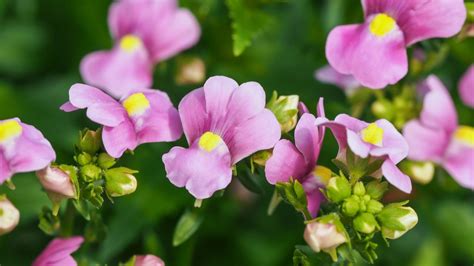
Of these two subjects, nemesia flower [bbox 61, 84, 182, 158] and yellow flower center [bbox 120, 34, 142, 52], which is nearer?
nemesia flower [bbox 61, 84, 182, 158]

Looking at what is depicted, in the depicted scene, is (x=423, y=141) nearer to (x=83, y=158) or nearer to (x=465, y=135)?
(x=465, y=135)

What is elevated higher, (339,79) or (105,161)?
(105,161)

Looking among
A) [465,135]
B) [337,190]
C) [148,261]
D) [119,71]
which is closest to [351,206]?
[337,190]

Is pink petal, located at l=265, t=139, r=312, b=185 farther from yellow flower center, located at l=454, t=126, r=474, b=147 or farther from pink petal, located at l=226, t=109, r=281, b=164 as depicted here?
yellow flower center, located at l=454, t=126, r=474, b=147

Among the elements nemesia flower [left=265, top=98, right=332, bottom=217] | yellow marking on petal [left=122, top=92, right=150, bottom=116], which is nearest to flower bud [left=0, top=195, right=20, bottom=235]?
yellow marking on petal [left=122, top=92, right=150, bottom=116]

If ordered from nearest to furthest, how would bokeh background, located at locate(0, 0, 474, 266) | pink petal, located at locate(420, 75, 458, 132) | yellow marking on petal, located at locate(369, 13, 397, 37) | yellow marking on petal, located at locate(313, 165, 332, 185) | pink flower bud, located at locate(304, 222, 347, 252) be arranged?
pink flower bud, located at locate(304, 222, 347, 252), yellow marking on petal, located at locate(313, 165, 332, 185), yellow marking on petal, located at locate(369, 13, 397, 37), pink petal, located at locate(420, 75, 458, 132), bokeh background, located at locate(0, 0, 474, 266)

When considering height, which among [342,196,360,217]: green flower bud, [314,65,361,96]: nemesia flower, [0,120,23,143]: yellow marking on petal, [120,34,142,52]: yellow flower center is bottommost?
[314,65,361,96]: nemesia flower

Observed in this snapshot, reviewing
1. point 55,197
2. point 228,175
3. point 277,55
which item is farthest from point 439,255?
point 55,197

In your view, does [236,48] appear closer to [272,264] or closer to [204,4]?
[204,4]
